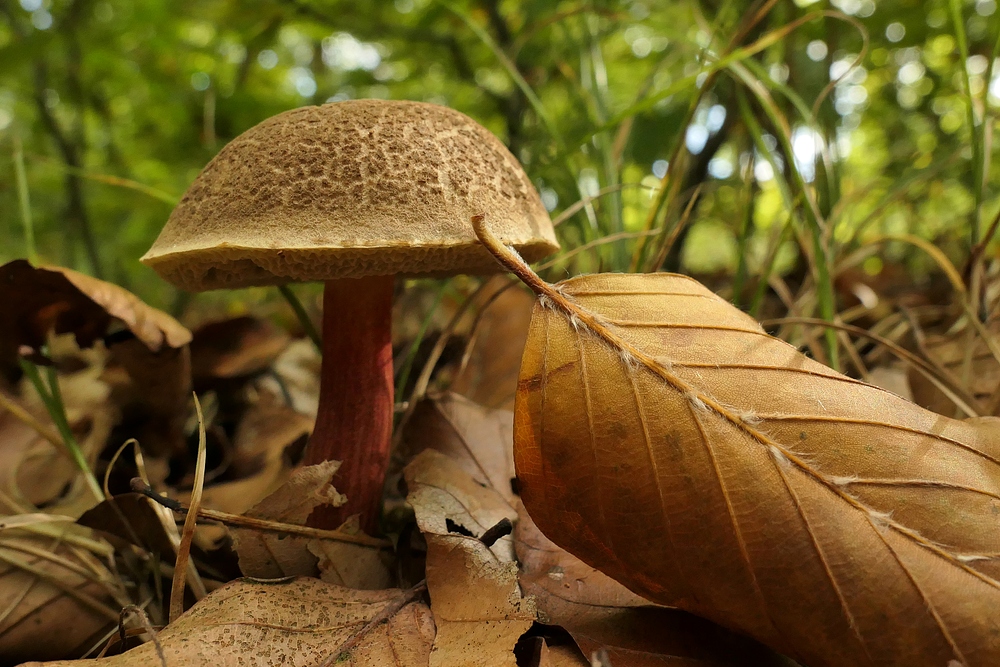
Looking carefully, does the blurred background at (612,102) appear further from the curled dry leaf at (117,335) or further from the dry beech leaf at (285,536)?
the dry beech leaf at (285,536)

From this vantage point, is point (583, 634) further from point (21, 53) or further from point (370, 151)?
point (21, 53)

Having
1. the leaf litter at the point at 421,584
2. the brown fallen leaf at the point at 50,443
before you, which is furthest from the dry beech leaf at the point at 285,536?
the brown fallen leaf at the point at 50,443

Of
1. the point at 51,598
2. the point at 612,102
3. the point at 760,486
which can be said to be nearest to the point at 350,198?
the point at 760,486

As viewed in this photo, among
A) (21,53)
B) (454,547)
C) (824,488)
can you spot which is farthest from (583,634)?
(21,53)

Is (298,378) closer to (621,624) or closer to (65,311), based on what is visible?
(65,311)

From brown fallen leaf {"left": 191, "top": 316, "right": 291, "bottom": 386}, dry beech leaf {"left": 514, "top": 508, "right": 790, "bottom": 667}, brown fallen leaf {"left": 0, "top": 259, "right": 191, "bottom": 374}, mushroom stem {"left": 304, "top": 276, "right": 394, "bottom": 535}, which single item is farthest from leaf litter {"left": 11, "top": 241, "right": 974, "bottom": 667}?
A: brown fallen leaf {"left": 191, "top": 316, "right": 291, "bottom": 386}

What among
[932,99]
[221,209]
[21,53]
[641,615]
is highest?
[21,53]
